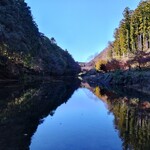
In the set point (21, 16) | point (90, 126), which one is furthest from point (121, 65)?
point (90, 126)

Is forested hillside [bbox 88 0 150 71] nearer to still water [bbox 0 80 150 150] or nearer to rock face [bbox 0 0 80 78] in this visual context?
rock face [bbox 0 0 80 78]

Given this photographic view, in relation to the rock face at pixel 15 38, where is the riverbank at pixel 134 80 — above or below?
below

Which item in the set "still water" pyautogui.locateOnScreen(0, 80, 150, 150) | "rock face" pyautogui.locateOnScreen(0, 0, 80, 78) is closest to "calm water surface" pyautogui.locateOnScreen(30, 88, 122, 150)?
"still water" pyautogui.locateOnScreen(0, 80, 150, 150)

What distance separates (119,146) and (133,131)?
2.86 metres

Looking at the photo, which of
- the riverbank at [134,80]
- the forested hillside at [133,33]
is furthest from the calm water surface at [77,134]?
the forested hillside at [133,33]

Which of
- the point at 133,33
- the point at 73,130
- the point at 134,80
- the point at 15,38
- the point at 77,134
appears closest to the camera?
the point at 77,134

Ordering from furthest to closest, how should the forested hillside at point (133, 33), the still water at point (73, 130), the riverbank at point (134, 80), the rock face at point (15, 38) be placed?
the forested hillside at point (133, 33), the rock face at point (15, 38), the riverbank at point (134, 80), the still water at point (73, 130)

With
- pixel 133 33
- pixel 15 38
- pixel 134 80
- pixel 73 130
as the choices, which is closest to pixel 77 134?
pixel 73 130

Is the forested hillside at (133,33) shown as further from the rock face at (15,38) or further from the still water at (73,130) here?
the still water at (73,130)

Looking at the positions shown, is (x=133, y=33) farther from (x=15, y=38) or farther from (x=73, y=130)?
(x=73, y=130)

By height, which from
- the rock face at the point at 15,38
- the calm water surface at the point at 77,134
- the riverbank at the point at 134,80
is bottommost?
the calm water surface at the point at 77,134

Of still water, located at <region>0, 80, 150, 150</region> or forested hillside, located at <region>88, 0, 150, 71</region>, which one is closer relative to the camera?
still water, located at <region>0, 80, 150, 150</region>

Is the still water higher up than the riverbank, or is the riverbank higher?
the riverbank

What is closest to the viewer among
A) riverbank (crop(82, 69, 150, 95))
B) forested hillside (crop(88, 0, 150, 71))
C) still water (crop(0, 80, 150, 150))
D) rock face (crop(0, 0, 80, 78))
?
still water (crop(0, 80, 150, 150))
